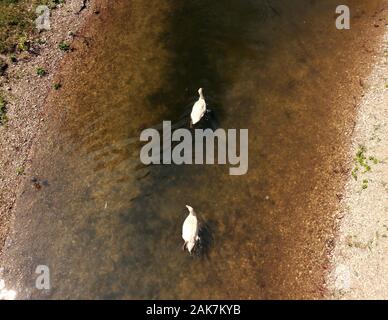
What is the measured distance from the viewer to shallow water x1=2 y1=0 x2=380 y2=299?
802 inches

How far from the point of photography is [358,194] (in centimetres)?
2162

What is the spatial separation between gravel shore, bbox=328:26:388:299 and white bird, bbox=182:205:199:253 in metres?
6.28

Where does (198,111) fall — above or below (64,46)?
below

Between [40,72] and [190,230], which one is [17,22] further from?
[190,230]

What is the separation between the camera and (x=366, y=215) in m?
20.8

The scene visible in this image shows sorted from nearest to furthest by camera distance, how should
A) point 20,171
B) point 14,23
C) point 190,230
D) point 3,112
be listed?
point 190,230 → point 20,171 → point 3,112 → point 14,23

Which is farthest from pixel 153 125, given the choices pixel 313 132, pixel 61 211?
pixel 313 132

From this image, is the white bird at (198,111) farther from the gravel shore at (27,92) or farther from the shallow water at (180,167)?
the gravel shore at (27,92)

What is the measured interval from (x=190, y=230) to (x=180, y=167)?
13.1 ft

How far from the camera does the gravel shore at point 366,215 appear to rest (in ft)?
63.3

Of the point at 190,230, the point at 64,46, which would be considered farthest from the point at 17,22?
the point at 190,230

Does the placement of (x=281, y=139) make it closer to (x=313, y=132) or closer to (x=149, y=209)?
(x=313, y=132)

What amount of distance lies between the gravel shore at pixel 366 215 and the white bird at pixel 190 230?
6.28 meters

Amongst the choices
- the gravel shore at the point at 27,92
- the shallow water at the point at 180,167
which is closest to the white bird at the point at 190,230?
the shallow water at the point at 180,167
